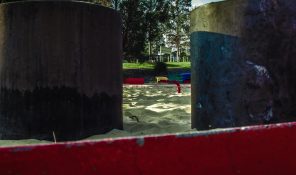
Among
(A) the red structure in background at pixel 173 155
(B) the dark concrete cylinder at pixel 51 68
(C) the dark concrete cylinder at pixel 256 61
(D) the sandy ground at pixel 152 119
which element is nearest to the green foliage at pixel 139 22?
(D) the sandy ground at pixel 152 119

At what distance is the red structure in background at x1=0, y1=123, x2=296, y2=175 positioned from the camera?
Answer: 2.15 meters

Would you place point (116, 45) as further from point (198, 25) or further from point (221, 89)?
point (221, 89)

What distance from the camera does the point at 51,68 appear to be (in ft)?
14.1

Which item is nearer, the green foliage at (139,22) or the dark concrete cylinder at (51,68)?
the dark concrete cylinder at (51,68)

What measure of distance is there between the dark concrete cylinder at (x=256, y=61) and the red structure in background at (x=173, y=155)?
4.27ft

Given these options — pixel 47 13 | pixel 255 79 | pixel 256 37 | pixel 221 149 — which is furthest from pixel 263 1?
pixel 47 13

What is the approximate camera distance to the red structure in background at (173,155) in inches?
84.7

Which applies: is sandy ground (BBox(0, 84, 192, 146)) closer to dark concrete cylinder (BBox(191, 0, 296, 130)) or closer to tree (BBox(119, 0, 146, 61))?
dark concrete cylinder (BBox(191, 0, 296, 130))

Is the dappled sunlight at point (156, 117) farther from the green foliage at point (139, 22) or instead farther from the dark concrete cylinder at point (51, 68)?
the green foliage at point (139, 22)

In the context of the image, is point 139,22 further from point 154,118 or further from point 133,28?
point 154,118

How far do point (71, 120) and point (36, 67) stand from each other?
0.64 meters

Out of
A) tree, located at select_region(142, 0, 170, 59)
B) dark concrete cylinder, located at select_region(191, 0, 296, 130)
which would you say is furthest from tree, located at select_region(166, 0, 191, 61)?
dark concrete cylinder, located at select_region(191, 0, 296, 130)

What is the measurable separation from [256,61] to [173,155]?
171cm

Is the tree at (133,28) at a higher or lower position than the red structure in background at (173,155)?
higher
